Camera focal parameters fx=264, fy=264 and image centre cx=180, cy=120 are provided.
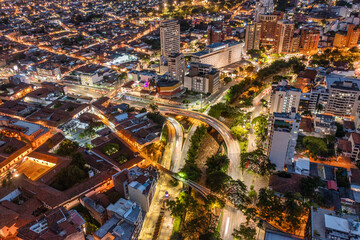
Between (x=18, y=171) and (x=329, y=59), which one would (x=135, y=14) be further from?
(x=18, y=171)

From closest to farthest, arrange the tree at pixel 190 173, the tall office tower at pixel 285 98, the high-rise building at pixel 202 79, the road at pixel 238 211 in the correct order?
the road at pixel 238 211 < the tree at pixel 190 173 < the tall office tower at pixel 285 98 < the high-rise building at pixel 202 79

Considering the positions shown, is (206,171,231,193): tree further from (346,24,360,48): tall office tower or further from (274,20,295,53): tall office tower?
(346,24,360,48): tall office tower

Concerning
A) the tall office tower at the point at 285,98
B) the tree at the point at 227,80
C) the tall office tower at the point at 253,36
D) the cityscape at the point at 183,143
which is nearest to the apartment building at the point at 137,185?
the cityscape at the point at 183,143

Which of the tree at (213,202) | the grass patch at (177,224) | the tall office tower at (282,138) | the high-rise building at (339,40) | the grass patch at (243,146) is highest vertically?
the high-rise building at (339,40)

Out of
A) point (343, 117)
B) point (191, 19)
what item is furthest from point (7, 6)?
point (343, 117)

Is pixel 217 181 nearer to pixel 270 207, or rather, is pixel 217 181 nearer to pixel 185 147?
pixel 270 207

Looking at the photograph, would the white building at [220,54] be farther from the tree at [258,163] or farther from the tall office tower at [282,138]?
the tree at [258,163]

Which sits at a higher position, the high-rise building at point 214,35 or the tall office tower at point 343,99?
the high-rise building at point 214,35
